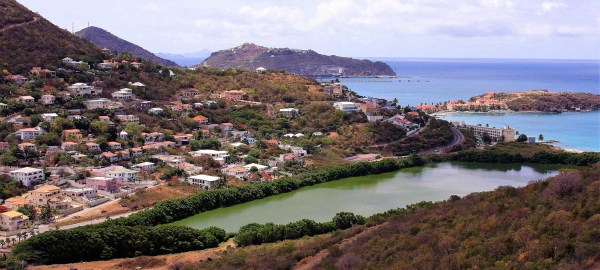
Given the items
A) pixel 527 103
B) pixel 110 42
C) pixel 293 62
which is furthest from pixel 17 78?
pixel 293 62

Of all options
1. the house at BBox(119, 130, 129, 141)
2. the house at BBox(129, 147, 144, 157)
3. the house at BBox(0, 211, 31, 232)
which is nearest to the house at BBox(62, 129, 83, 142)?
the house at BBox(119, 130, 129, 141)

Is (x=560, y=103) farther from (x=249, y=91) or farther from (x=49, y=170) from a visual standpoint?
(x=49, y=170)

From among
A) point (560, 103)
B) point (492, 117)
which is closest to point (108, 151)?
point (492, 117)

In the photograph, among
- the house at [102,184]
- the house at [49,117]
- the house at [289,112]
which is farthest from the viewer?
the house at [289,112]

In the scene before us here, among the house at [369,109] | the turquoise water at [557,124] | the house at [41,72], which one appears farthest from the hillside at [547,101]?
the house at [41,72]

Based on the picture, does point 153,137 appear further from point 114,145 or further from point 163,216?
point 163,216

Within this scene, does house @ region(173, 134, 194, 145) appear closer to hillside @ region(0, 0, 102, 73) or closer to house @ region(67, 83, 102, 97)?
house @ region(67, 83, 102, 97)

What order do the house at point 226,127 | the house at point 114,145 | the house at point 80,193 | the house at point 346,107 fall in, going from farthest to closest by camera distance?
the house at point 346,107
the house at point 226,127
the house at point 114,145
the house at point 80,193

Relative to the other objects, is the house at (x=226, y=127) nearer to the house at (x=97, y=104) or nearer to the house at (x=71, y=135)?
the house at (x=97, y=104)
